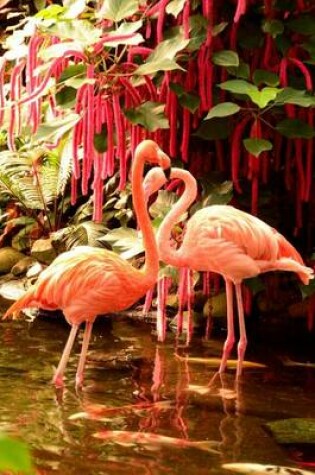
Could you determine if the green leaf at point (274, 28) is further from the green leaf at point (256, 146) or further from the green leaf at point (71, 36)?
the green leaf at point (71, 36)

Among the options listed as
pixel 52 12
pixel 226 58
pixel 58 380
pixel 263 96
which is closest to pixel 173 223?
pixel 263 96

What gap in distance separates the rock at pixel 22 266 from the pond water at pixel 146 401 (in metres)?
1.27

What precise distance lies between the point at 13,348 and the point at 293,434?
183 cm

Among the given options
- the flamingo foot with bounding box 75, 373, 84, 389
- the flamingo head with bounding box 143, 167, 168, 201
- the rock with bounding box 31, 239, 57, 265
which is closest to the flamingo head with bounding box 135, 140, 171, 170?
the flamingo head with bounding box 143, 167, 168, 201

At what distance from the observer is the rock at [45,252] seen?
529cm

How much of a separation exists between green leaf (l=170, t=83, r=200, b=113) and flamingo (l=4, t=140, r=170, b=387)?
501 mm

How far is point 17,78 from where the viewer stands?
359 centimetres

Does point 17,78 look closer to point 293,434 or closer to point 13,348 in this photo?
point 13,348

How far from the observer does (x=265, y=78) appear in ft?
10.9

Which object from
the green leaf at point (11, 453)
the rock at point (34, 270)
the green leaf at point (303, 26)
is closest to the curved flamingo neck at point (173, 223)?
the green leaf at point (303, 26)

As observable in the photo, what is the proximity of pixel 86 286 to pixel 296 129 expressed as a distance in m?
1.28

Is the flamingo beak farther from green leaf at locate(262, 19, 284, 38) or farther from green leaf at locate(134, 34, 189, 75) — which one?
green leaf at locate(262, 19, 284, 38)

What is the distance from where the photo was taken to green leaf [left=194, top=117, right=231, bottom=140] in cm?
346

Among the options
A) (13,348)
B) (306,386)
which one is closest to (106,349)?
(13,348)
